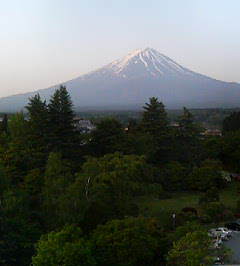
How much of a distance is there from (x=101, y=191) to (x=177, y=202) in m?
8.20

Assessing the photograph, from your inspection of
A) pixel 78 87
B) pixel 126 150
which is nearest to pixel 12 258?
pixel 126 150

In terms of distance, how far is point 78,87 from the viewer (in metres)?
112

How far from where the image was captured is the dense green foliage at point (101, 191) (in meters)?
12.3

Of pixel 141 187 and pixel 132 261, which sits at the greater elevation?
pixel 141 187

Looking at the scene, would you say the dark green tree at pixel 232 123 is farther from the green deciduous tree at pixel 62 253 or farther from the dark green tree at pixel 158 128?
the green deciduous tree at pixel 62 253

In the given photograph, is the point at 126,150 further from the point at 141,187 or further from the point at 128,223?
the point at 128,223

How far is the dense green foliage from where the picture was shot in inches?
483

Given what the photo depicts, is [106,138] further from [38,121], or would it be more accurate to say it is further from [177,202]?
[177,202]

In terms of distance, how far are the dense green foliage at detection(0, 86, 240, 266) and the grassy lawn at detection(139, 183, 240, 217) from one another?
217 mm

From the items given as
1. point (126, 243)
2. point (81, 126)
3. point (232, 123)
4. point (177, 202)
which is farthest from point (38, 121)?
point (81, 126)

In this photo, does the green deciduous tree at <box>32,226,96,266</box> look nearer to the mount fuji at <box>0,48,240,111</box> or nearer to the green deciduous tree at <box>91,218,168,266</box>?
the green deciduous tree at <box>91,218,168,266</box>

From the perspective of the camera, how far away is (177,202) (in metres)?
22.0

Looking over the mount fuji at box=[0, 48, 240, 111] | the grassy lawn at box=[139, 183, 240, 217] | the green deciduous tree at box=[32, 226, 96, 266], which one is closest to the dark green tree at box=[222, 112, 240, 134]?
the grassy lawn at box=[139, 183, 240, 217]

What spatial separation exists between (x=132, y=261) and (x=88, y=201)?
2663 millimetres
